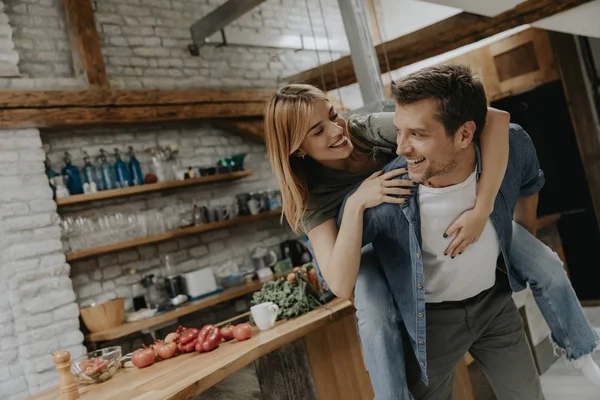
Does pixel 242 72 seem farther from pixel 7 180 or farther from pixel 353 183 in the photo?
pixel 353 183

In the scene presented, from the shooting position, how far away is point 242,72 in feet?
20.0

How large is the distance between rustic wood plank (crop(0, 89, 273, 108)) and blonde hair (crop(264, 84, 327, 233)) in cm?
319

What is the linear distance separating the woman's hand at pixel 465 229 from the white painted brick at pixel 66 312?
3509 mm

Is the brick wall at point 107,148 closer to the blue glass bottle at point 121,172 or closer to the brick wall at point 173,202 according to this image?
the brick wall at point 173,202

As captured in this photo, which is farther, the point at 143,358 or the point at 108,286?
the point at 108,286

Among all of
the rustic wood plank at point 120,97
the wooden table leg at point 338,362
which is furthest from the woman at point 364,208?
the rustic wood plank at point 120,97

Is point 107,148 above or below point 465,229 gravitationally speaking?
above

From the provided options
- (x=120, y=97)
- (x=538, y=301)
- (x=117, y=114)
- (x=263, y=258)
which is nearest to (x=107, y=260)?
(x=117, y=114)

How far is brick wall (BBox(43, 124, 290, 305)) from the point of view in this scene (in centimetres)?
467

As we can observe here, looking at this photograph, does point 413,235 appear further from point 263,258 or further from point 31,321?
point 263,258

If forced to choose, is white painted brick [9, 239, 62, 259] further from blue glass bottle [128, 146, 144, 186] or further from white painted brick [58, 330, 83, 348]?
blue glass bottle [128, 146, 144, 186]

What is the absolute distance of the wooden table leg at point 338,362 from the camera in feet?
8.32

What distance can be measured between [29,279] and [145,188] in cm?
124

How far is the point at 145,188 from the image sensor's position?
4.75 meters
